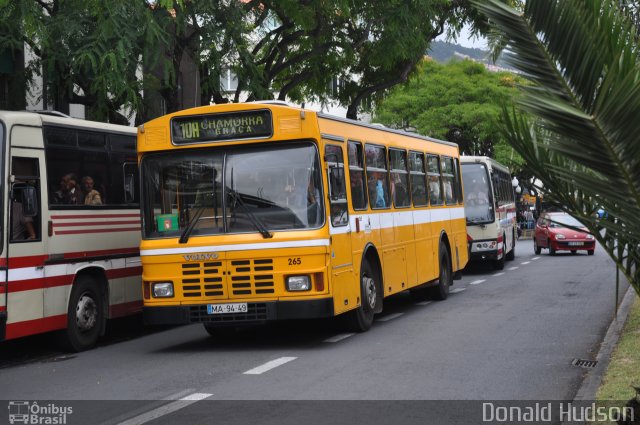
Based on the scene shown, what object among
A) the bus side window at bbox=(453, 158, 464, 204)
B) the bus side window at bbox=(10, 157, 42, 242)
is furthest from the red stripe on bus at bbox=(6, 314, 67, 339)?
the bus side window at bbox=(453, 158, 464, 204)

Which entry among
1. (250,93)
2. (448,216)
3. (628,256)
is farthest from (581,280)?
(628,256)

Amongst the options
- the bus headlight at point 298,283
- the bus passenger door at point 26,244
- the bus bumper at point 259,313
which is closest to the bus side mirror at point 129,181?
the bus passenger door at point 26,244

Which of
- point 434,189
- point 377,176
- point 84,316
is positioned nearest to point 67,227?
point 84,316

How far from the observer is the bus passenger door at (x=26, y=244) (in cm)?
1181

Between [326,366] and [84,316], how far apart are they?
4368mm

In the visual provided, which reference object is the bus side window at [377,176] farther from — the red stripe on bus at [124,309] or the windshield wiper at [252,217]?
the red stripe on bus at [124,309]

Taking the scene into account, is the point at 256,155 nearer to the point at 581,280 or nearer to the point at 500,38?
the point at 500,38

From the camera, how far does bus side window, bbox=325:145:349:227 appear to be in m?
12.5

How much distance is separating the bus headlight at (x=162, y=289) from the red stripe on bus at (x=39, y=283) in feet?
4.30

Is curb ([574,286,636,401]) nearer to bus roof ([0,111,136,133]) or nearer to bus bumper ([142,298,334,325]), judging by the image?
bus bumper ([142,298,334,325])

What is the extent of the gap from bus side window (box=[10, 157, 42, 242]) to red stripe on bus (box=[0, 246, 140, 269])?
0.24 meters

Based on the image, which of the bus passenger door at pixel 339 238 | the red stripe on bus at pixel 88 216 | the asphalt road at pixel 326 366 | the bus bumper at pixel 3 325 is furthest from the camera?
the red stripe on bus at pixel 88 216

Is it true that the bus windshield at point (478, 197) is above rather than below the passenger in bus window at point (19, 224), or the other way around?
above

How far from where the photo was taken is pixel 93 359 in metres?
12.5
